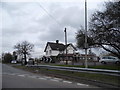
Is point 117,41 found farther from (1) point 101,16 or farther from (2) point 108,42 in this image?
(1) point 101,16

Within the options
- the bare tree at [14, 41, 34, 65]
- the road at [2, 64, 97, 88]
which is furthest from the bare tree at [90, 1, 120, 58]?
the bare tree at [14, 41, 34, 65]

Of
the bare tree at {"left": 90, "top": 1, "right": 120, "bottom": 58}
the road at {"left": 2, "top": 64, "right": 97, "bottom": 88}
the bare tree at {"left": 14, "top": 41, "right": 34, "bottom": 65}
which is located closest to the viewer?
the road at {"left": 2, "top": 64, "right": 97, "bottom": 88}

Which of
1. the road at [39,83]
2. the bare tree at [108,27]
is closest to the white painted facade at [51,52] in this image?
the bare tree at [108,27]

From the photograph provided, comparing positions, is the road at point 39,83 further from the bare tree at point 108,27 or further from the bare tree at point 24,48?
the bare tree at point 24,48

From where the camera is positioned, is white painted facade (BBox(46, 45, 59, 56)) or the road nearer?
the road

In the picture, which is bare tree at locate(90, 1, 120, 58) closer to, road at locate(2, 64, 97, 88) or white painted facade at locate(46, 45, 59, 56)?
road at locate(2, 64, 97, 88)

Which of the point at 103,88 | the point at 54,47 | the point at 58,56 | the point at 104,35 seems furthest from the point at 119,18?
the point at 54,47

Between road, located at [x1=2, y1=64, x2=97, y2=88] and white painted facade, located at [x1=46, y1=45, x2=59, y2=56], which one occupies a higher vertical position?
white painted facade, located at [x1=46, y1=45, x2=59, y2=56]

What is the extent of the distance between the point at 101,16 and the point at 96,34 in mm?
2051

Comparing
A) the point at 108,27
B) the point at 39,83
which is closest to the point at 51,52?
the point at 108,27

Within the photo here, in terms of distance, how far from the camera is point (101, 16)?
74.2 ft

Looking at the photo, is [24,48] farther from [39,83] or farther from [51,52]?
[39,83]

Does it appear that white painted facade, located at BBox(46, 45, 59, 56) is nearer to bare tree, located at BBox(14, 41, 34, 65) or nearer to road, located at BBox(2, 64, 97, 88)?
bare tree, located at BBox(14, 41, 34, 65)

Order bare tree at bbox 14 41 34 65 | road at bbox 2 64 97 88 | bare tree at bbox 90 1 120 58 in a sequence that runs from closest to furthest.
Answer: road at bbox 2 64 97 88
bare tree at bbox 90 1 120 58
bare tree at bbox 14 41 34 65
